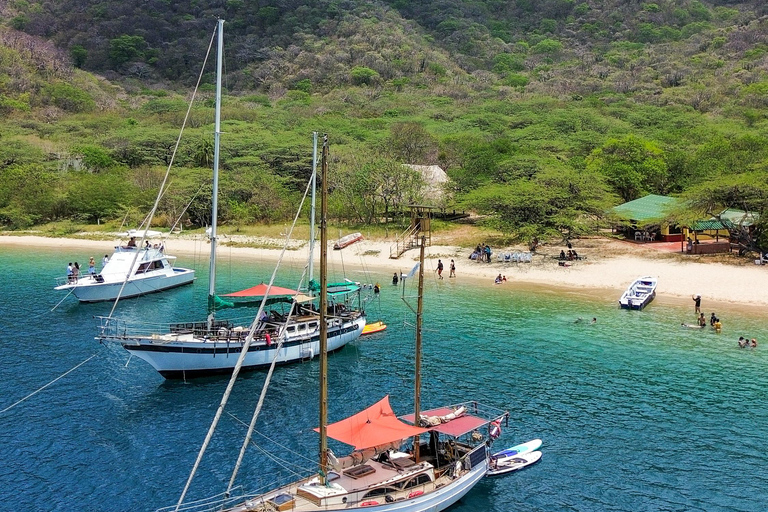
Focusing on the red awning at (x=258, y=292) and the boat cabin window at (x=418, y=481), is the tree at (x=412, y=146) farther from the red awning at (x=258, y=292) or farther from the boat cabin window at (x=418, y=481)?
the boat cabin window at (x=418, y=481)

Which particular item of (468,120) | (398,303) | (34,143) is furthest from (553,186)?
(34,143)

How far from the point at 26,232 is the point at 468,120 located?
82.1 meters

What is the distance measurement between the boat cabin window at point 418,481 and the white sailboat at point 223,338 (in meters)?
12.7

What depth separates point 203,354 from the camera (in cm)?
4250

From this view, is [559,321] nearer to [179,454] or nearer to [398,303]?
[398,303]

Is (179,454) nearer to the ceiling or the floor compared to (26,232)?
nearer to the floor

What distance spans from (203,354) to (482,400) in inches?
630

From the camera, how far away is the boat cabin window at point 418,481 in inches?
1054

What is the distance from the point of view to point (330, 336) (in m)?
47.7

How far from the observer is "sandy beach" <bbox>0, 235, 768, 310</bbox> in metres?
63.8

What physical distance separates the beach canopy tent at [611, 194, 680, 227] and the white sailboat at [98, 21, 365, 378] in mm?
41345

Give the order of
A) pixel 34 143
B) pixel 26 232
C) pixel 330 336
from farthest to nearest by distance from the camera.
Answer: pixel 34 143 → pixel 26 232 → pixel 330 336

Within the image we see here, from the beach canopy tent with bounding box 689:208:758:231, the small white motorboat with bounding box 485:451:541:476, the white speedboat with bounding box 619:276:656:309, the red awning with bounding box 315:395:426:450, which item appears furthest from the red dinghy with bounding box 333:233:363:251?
the red awning with bounding box 315:395:426:450

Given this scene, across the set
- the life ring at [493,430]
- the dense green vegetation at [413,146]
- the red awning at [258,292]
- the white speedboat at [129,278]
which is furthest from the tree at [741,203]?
the white speedboat at [129,278]
